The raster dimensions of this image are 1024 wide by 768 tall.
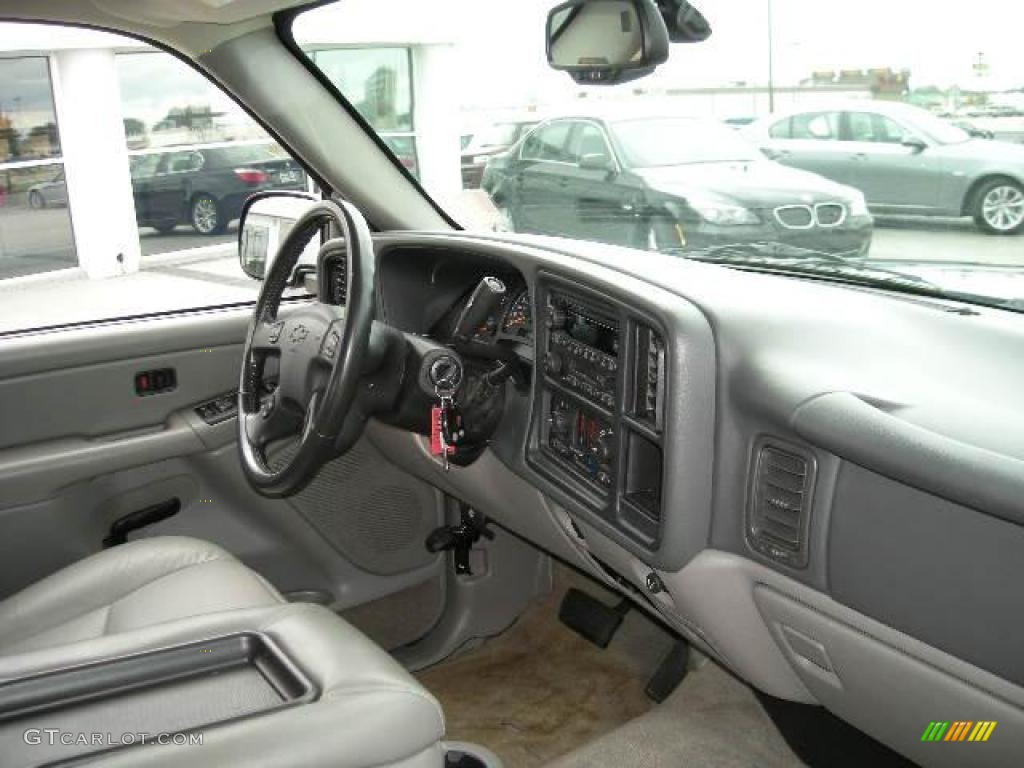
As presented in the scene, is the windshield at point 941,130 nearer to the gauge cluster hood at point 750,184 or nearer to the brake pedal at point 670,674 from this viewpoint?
the gauge cluster hood at point 750,184

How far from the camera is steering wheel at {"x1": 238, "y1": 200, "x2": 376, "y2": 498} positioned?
6.81ft

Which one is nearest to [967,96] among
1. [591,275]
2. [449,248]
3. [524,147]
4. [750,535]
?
[591,275]

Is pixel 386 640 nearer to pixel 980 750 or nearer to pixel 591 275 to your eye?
pixel 591 275

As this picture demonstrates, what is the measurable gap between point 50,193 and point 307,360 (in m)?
5.76

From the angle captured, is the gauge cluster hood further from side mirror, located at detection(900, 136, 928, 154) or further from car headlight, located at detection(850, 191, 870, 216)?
side mirror, located at detection(900, 136, 928, 154)

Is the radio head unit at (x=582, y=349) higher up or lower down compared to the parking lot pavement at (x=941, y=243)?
lower down

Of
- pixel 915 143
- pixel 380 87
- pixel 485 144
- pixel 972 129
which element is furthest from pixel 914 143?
pixel 380 87

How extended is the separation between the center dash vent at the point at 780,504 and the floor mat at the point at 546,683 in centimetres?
A: 118

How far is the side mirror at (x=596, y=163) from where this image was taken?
3135 mm

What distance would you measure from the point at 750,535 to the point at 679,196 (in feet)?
3.95

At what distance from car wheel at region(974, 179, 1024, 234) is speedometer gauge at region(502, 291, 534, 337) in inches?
35.4

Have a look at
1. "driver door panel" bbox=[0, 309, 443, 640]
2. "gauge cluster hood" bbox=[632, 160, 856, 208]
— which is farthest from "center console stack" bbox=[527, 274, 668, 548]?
"driver door panel" bbox=[0, 309, 443, 640]

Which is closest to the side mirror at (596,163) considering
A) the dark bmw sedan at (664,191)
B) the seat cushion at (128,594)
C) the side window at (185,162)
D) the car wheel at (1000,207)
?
the dark bmw sedan at (664,191)

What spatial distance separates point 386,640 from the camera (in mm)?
3203
